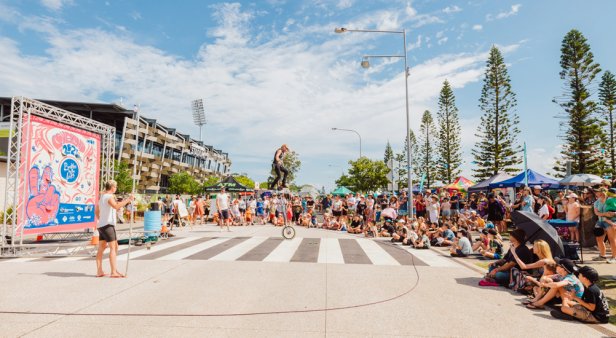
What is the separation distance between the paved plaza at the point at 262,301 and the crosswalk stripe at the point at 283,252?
0.54 feet

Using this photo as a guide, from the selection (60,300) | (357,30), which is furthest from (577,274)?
(357,30)

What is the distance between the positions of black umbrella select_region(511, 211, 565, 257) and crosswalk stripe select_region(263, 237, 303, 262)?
529 centimetres

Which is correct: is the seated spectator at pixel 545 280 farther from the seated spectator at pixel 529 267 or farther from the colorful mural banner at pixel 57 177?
the colorful mural banner at pixel 57 177

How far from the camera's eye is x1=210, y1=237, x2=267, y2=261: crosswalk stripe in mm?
9102

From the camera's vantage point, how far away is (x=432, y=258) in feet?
31.4

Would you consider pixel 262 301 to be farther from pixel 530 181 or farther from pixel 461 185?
pixel 461 185

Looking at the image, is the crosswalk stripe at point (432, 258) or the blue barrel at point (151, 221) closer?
the crosswalk stripe at point (432, 258)

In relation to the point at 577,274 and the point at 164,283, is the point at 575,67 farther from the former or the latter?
the point at 164,283

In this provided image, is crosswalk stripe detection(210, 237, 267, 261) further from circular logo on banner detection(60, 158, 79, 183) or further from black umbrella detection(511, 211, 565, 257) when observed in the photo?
black umbrella detection(511, 211, 565, 257)

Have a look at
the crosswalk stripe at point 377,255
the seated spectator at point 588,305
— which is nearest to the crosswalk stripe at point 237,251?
the crosswalk stripe at point 377,255

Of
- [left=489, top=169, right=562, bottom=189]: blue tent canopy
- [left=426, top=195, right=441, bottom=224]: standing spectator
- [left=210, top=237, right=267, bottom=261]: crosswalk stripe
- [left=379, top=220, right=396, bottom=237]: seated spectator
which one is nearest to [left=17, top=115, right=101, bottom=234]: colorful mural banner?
[left=210, top=237, right=267, bottom=261]: crosswalk stripe

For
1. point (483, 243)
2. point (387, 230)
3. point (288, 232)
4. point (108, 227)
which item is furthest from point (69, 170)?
point (483, 243)

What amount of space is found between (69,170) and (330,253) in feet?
29.7

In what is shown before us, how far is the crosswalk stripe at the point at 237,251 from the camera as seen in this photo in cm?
910
